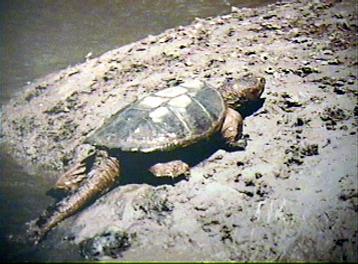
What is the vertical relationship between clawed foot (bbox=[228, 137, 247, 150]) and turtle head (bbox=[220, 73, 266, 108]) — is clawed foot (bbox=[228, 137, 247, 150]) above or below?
below

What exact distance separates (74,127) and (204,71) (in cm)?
149

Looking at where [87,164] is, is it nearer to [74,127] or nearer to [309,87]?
[74,127]

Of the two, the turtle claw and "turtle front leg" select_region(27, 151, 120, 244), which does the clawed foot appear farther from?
"turtle front leg" select_region(27, 151, 120, 244)

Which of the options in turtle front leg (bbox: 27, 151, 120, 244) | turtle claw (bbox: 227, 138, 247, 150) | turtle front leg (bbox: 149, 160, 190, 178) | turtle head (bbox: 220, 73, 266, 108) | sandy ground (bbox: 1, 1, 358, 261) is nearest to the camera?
sandy ground (bbox: 1, 1, 358, 261)

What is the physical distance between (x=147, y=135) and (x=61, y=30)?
4.32 m

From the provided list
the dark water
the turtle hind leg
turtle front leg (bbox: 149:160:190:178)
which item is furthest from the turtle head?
the dark water

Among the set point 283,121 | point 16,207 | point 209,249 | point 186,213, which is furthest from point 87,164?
point 283,121

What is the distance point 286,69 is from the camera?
408 centimetres

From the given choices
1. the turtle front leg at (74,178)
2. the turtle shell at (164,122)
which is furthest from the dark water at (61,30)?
the turtle shell at (164,122)

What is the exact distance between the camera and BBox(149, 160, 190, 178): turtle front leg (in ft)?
9.68

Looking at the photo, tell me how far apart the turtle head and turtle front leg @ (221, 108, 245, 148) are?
215 mm

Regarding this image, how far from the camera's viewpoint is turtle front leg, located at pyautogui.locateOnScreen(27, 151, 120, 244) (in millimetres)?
2670

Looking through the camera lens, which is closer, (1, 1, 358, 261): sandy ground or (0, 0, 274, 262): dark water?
(1, 1, 358, 261): sandy ground

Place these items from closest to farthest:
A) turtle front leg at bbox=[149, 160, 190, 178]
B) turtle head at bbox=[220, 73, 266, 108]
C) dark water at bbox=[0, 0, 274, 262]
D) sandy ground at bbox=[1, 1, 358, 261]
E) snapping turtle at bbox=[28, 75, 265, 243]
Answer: sandy ground at bbox=[1, 1, 358, 261] < snapping turtle at bbox=[28, 75, 265, 243] < turtle front leg at bbox=[149, 160, 190, 178] < turtle head at bbox=[220, 73, 266, 108] < dark water at bbox=[0, 0, 274, 262]
